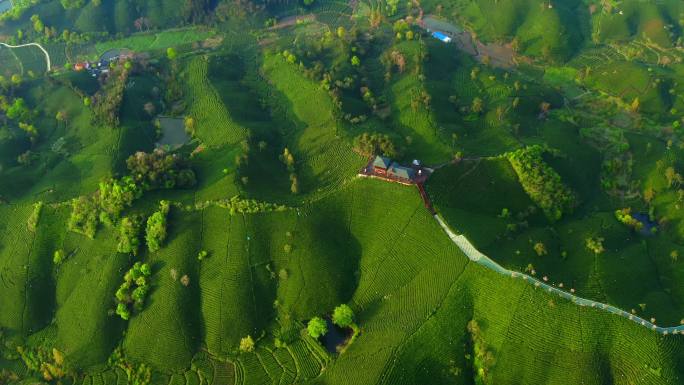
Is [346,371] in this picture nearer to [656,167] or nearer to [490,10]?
[656,167]

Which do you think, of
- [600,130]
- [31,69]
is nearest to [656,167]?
[600,130]

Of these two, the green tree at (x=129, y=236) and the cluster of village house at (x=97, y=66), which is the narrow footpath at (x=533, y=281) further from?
the cluster of village house at (x=97, y=66)

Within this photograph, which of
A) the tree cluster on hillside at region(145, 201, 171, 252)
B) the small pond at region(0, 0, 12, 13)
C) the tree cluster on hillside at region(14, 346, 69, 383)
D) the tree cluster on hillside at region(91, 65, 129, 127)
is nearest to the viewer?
the tree cluster on hillside at region(14, 346, 69, 383)

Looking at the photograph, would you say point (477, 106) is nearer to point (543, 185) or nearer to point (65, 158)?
point (543, 185)

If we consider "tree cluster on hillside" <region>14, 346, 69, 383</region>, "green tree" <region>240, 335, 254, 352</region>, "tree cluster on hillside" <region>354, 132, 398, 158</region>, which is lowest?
"tree cluster on hillside" <region>14, 346, 69, 383</region>

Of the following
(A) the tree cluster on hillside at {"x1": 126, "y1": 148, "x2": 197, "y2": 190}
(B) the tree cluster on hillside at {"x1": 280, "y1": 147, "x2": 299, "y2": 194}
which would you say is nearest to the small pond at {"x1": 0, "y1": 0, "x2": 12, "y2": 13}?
(A) the tree cluster on hillside at {"x1": 126, "y1": 148, "x2": 197, "y2": 190}

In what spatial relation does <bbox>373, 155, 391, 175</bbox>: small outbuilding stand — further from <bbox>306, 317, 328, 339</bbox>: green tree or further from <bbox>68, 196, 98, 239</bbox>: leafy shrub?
<bbox>68, 196, 98, 239</bbox>: leafy shrub
